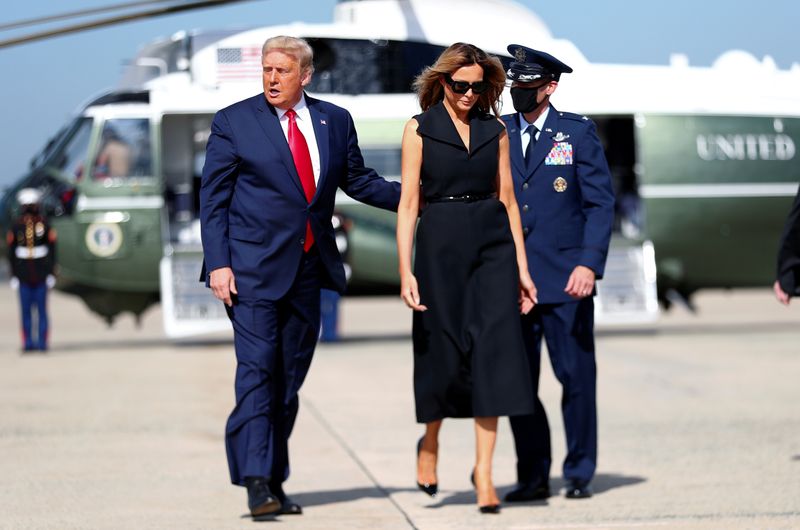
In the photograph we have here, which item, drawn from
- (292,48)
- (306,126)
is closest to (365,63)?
(306,126)

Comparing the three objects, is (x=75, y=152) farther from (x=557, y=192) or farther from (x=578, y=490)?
(x=578, y=490)

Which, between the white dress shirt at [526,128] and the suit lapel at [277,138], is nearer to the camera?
the suit lapel at [277,138]

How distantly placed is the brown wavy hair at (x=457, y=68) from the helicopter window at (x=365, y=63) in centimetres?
816

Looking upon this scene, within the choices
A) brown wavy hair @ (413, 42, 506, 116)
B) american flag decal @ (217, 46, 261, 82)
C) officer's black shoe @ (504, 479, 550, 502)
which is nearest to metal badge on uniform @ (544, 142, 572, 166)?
brown wavy hair @ (413, 42, 506, 116)

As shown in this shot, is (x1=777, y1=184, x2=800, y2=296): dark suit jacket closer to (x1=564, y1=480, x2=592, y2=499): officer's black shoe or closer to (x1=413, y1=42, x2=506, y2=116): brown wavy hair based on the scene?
(x1=564, y1=480, x2=592, y2=499): officer's black shoe

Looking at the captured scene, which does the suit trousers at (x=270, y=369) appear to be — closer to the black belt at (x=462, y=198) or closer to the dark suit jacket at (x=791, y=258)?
the black belt at (x=462, y=198)

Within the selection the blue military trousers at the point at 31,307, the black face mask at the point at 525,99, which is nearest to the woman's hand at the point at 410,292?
the black face mask at the point at 525,99

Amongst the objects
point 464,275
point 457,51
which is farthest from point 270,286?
point 457,51

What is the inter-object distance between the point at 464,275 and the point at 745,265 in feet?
34.0

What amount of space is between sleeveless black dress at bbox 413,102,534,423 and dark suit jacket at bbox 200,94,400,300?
49cm

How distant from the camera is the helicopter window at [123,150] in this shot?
572 inches

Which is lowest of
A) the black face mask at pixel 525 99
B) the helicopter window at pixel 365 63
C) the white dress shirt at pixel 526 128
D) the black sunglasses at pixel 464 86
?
the helicopter window at pixel 365 63

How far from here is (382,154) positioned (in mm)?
14703

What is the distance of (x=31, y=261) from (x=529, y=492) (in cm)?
951
